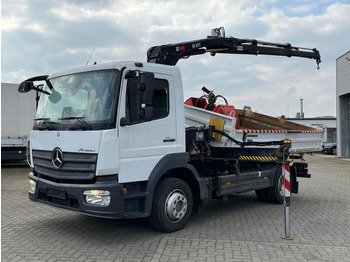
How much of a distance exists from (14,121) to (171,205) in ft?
39.5

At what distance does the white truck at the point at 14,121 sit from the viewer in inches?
603

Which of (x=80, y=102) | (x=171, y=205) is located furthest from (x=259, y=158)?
(x=80, y=102)

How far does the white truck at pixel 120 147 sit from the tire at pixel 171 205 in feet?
0.05

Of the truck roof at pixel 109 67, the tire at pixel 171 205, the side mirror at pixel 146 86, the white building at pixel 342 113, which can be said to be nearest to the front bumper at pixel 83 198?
the tire at pixel 171 205

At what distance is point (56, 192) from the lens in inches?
209

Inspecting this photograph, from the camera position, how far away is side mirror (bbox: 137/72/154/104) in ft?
16.3

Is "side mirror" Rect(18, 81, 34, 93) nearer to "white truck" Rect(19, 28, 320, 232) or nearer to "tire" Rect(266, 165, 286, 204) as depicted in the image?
"white truck" Rect(19, 28, 320, 232)

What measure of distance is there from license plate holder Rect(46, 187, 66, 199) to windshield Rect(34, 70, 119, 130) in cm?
92

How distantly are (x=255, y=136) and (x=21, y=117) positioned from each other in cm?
1163

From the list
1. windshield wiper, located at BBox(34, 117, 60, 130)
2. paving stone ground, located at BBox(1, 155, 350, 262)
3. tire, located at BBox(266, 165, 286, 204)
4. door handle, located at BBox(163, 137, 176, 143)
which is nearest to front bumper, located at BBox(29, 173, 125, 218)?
paving stone ground, located at BBox(1, 155, 350, 262)

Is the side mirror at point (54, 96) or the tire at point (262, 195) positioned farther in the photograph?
the tire at point (262, 195)

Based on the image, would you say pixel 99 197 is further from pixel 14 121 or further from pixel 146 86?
pixel 14 121

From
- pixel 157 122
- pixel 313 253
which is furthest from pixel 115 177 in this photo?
pixel 313 253

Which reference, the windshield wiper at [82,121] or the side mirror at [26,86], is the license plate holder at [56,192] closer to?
the windshield wiper at [82,121]
